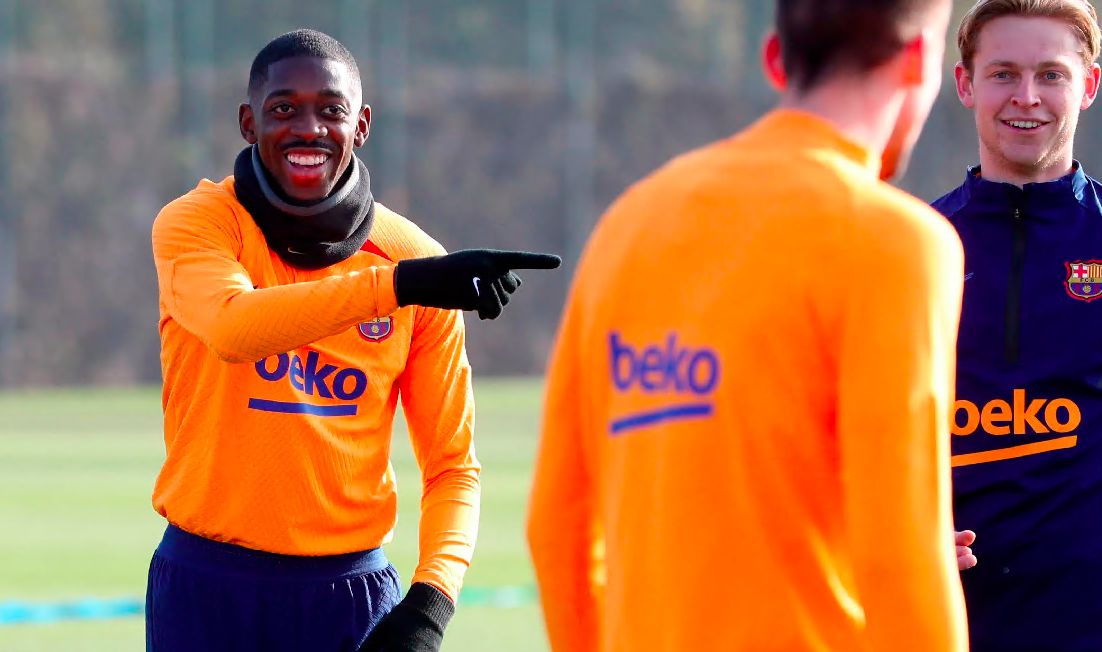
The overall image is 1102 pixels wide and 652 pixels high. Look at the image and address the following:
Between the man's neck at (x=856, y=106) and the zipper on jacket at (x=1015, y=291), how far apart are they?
1453mm

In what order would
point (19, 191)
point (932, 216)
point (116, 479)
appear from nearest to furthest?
point (932, 216), point (116, 479), point (19, 191)

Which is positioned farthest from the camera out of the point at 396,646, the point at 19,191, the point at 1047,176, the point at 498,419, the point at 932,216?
the point at 19,191

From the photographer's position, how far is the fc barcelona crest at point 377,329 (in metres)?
3.79

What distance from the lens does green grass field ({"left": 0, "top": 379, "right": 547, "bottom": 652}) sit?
8812 mm

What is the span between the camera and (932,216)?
7.62ft

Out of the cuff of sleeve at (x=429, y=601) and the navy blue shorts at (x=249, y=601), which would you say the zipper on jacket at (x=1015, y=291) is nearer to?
the cuff of sleeve at (x=429, y=601)

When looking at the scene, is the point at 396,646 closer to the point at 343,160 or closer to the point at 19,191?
the point at 343,160

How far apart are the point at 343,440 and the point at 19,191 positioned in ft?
82.9

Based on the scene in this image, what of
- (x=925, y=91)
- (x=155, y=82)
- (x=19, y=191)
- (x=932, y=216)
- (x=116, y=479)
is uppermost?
(x=155, y=82)

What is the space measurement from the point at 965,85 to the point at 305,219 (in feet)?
4.71

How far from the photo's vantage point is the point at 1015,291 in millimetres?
3836

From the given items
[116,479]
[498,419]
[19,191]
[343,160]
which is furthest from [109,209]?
[343,160]

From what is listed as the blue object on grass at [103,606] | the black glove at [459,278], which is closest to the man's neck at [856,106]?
the black glove at [459,278]

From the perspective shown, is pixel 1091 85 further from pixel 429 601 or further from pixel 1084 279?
pixel 429 601
